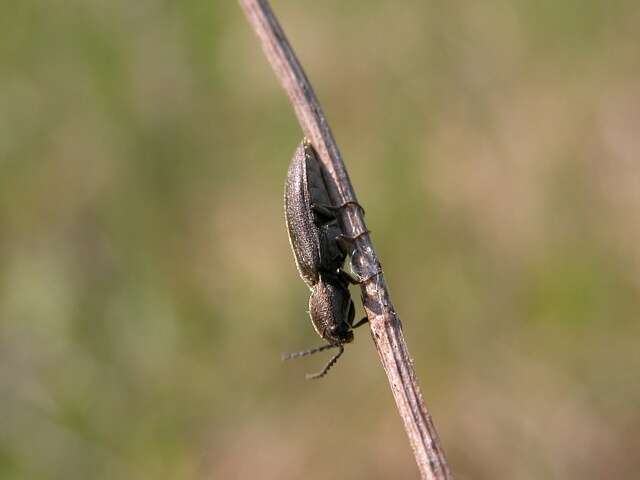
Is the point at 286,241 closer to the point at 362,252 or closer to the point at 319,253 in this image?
the point at 319,253

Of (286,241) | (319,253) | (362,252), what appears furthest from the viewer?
(286,241)

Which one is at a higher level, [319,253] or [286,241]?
[319,253]

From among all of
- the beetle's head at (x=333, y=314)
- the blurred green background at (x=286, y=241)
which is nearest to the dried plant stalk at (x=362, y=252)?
the beetle's head at (x=333, y=314)

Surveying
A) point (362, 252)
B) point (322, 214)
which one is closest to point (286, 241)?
point (322, 214)

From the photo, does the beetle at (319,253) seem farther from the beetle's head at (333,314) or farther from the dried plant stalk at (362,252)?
the dried plant stalk at (362,252)

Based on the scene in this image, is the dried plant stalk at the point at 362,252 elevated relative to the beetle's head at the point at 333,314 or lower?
elevated

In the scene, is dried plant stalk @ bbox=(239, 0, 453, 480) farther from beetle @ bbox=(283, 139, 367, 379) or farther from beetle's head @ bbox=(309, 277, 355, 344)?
beetle's head @ bbox=(309, 277, 355, 344)

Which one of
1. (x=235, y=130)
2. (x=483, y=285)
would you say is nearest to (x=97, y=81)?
(x=235, y=130)
